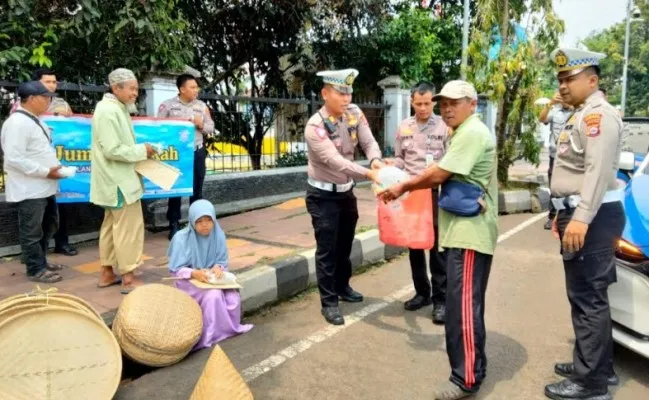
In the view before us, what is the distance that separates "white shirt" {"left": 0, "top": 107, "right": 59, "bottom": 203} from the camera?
4.32 metres

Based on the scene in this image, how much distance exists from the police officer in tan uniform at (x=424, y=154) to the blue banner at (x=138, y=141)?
2.57m

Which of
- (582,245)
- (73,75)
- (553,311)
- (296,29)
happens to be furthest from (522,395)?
(296,29)

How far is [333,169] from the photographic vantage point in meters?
3.89

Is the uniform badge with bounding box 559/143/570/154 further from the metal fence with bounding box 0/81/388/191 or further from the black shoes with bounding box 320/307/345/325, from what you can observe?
the metal fence with bounding box 0/81/388/191

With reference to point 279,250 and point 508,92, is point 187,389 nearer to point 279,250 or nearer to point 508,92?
point 279,250

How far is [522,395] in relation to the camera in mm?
2984

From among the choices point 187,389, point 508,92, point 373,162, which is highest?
point 508,92

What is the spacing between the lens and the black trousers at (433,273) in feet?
13.6

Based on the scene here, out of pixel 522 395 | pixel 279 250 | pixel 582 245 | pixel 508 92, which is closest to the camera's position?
pixel 582 245

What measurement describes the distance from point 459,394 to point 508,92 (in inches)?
263

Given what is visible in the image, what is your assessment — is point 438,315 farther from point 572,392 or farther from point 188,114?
point 188,114

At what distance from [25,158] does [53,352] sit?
2.20 metres

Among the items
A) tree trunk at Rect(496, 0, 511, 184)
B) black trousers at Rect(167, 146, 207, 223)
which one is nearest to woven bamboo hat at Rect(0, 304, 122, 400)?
black trousers at Rect(167, 146, 207, 223)

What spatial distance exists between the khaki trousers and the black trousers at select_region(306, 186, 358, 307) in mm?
1434
